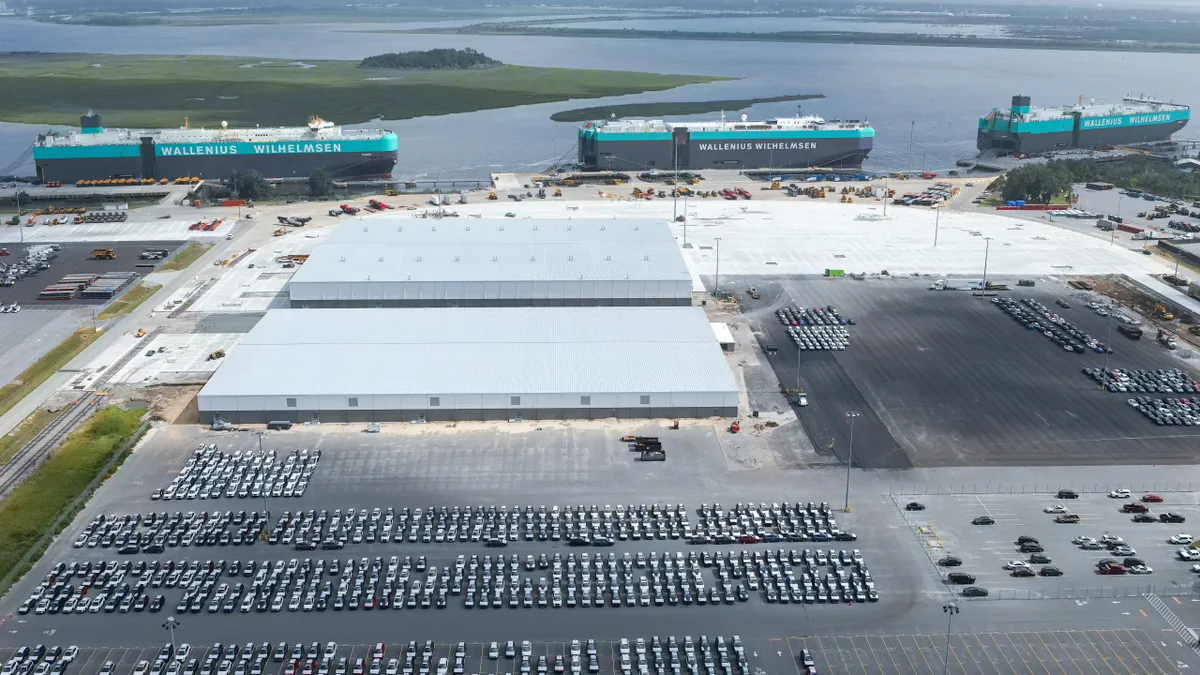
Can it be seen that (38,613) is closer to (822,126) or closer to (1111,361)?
(1111,361)

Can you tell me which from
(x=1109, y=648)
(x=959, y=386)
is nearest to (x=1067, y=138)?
(x=959, y=386)

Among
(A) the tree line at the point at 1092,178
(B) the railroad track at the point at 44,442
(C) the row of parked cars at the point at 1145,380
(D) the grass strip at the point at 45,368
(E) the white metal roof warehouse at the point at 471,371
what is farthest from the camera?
(A) the tree line at the point at 1092,178

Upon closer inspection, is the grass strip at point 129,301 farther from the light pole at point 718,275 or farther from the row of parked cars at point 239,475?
the light pole at point 718,275

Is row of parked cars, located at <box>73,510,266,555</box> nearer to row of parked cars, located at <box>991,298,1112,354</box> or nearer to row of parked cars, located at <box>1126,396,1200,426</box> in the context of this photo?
row of parked cars, located at <box>1126,396,1200,426</box>

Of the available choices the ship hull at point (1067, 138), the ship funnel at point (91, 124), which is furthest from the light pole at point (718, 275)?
the ship funnel at point (91, 124)

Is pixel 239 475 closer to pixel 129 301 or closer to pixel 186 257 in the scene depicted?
pixel 129 301

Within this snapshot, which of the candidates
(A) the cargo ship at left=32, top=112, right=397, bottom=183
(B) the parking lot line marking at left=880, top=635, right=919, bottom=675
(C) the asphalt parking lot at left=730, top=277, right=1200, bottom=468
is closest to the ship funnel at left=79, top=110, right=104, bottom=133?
(A) the cargo ship at left=32, top=112, right=397, bottom=183

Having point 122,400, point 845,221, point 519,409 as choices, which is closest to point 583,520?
point 519,409
